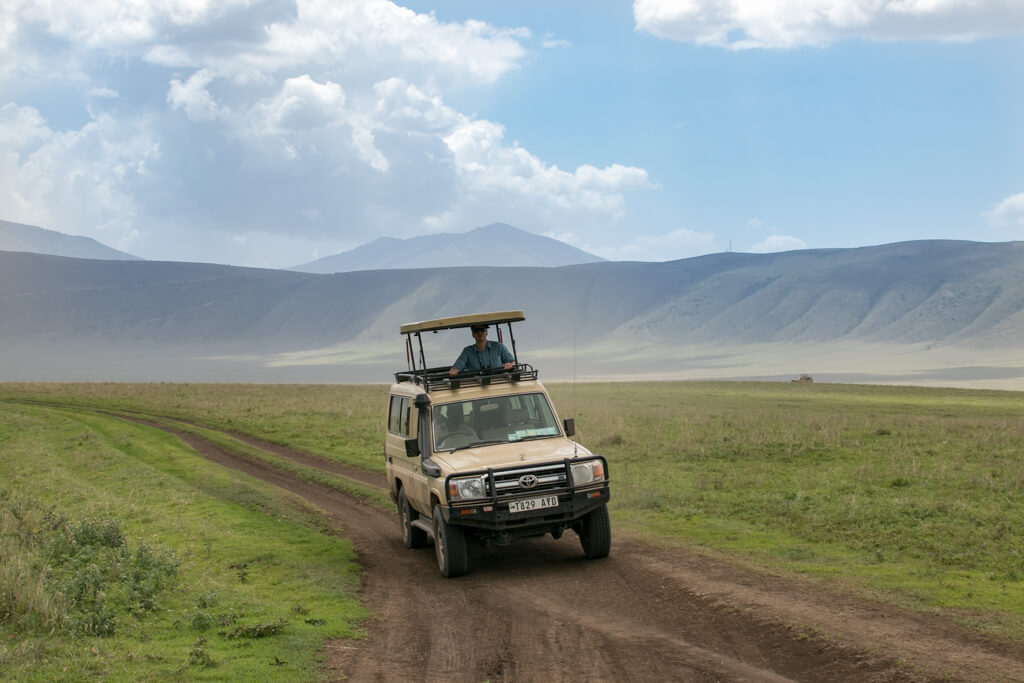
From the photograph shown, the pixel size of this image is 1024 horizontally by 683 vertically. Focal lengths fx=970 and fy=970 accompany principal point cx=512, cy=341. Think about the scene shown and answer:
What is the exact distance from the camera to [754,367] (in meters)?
149

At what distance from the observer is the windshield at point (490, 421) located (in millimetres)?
13141

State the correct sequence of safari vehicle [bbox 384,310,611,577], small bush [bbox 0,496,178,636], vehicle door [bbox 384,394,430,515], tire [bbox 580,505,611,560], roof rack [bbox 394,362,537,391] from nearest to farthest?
1. small bush [bbox 0,496,178,636]
2. safari vehicle [bbox 384,310,611,577]
3. tire [bbox 580,505,611,560]
4. vehicle door [bbox 384,394,430,515]
5. roof rack [bbox 394,362,537,391]

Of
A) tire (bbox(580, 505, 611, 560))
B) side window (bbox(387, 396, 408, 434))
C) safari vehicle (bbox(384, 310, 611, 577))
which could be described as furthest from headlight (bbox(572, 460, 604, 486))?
side window (bbox(387, 396, 408, 434))

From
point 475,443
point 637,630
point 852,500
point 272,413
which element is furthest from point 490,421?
point 272,413

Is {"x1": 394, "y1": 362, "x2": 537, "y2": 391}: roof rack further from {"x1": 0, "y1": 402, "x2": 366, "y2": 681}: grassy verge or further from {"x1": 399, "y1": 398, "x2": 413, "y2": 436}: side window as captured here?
{"x1": 0, "y1": 402, "x2": 366, "y2": 681}: grassy verge

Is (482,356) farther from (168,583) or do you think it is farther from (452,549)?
(168,583)

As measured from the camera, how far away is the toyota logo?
38.8 ft

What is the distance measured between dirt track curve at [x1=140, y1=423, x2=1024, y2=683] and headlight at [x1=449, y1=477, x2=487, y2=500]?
1.09 meters

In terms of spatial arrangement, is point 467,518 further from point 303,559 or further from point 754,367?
point 754,367

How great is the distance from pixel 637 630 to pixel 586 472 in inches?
117

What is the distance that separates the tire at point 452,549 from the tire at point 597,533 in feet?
5.33

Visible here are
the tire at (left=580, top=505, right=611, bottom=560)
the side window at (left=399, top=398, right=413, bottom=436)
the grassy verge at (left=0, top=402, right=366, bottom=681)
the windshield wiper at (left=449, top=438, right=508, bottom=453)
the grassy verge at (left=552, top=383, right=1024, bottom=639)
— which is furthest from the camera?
the side window at (left=399, top=398, right=413, bottom=436)

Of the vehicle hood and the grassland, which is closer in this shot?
the grassland

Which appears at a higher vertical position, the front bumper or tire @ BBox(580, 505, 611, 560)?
the front bumper
